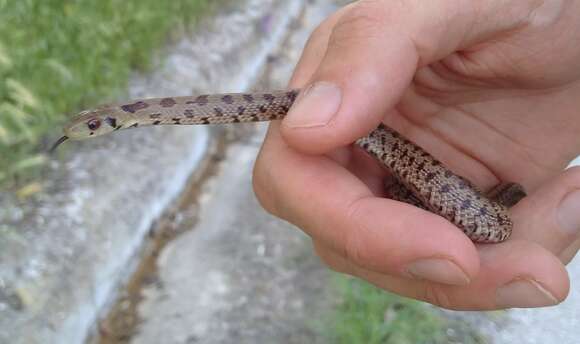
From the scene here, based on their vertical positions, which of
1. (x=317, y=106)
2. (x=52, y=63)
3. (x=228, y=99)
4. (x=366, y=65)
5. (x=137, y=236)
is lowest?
(x=137, y=236)

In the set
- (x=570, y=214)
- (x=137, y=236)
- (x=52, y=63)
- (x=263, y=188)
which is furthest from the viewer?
(x=137, y=236)

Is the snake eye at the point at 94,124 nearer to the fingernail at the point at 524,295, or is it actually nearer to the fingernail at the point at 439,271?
the fingernail at the point at 439,271

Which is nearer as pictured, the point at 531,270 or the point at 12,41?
the point at 531,270

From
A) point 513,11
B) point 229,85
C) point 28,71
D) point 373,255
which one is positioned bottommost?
point 229,85

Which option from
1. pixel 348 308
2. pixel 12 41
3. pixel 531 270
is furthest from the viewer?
pixel 12 41

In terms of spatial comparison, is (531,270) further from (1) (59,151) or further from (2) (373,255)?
(1) (59,151)

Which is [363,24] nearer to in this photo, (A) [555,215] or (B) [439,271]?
(B) [439,271]

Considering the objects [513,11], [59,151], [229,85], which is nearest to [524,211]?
[513,11]

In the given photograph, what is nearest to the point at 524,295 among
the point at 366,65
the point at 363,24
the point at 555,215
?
the point at 555,215
